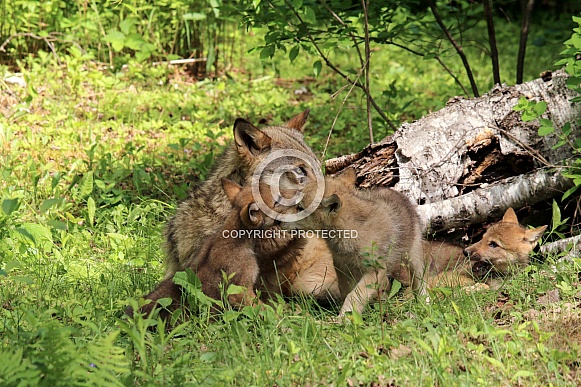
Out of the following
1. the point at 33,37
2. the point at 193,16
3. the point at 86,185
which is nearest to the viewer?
the point at 86,185

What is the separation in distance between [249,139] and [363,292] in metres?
1.45

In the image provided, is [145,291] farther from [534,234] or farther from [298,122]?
[534,234]

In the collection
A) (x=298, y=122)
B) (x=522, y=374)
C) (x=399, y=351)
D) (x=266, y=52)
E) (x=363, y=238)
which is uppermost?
(x=266, y=52)

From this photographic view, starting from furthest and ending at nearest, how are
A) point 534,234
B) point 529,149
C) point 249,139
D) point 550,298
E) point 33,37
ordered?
point 33,37
point 529,149
point 534,234
point 249,139
point 550,298

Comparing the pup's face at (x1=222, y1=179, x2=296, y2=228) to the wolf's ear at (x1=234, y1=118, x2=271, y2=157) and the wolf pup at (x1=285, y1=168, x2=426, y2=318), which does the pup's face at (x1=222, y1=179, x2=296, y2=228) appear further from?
the wolf's ear at (x1=234, y1=118, x2=271, y2=157)

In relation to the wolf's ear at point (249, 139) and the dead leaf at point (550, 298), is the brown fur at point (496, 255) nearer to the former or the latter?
the dead leaf at point (550, 298)

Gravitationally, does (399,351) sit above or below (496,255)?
above

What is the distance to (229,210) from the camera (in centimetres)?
536

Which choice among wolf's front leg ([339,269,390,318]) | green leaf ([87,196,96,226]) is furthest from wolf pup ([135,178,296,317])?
green leaf ([87,196,96,226])

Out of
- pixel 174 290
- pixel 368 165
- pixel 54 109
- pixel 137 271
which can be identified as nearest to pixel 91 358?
pixel 174 290

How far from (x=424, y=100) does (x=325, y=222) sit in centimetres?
633

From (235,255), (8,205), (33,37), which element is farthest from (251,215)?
(33,37)

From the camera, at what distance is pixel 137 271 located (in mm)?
5969

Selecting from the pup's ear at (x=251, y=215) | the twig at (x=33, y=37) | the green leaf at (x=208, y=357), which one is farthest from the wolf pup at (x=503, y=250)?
the twig at (x=33, y=37)
